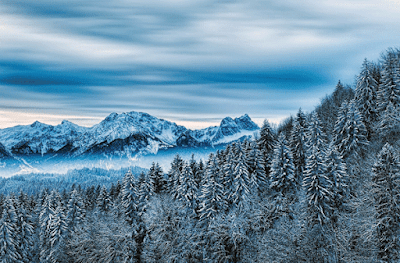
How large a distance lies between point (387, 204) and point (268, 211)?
53.9 feet

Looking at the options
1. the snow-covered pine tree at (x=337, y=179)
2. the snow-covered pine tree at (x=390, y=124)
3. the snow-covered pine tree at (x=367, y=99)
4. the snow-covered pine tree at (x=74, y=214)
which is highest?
the snow-covered pine tree at (x=367, y=99)

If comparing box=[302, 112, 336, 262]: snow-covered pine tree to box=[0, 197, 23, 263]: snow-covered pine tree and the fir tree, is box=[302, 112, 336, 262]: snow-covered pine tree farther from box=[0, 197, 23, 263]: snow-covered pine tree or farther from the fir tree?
box=[0, 197, 23, 263]: snow-covered pine tree

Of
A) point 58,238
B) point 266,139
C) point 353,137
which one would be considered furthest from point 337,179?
point 58,238

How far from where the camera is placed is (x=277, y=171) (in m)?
45.2

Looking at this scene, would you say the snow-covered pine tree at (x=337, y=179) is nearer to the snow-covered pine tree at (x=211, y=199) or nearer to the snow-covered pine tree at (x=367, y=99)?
the snow-covered pine tree at (x=211, y=199)

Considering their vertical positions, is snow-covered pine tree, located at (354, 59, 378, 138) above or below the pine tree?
above

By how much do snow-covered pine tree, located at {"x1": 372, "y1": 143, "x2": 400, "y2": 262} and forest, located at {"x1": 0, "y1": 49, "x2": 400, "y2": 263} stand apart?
98 mm

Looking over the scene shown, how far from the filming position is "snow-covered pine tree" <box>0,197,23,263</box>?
51000 millimetres

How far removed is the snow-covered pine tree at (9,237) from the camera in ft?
167

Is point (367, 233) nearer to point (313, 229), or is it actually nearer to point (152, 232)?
point (313, 229)

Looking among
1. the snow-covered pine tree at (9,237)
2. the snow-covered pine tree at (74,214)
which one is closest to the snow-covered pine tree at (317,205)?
the snow-covered pine tree at (74,214)

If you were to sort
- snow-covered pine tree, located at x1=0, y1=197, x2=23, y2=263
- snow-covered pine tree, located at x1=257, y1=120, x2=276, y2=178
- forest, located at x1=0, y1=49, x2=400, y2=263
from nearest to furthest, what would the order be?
forest, located at x1=0, y1=49, x2=400, y2=263 → snow-covered pine tree, located at x1=0, y1=197, x2=23, y2=263 → snow-covered pine tree, located at x1=257, y1=120, x2=276, y2=178

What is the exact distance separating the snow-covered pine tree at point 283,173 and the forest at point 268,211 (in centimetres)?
14

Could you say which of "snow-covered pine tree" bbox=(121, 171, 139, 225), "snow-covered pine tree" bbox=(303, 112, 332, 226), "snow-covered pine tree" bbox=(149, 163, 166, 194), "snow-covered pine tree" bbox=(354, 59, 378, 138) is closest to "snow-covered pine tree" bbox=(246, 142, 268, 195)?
"snow-covered pine tree" bbox=(303, 112, 332, 226)
